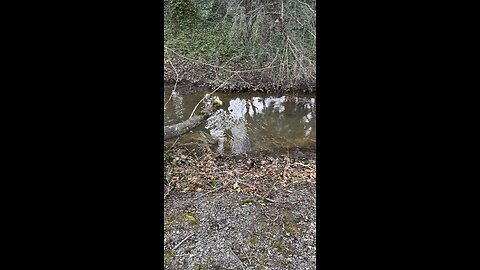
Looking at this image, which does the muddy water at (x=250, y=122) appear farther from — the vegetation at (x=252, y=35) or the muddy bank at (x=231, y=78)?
the vegetation at (x=252, y=35)

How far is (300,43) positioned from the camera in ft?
26.7

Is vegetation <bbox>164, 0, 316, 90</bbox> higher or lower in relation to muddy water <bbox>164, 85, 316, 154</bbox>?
higher

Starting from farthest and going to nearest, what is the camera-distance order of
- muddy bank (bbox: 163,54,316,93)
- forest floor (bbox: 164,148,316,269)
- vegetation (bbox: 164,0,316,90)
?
muddy bank (bbox: 163,54,316,93) → vegetation (bbox: 164,0,316,90) → forest floor (bbox: 164,148,316,269)

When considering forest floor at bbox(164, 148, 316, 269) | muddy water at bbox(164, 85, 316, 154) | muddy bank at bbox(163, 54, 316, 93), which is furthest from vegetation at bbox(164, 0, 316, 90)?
forest floor at bbox(164, 148, 316, 269)

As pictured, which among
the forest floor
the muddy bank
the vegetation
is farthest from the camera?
the muddy bank

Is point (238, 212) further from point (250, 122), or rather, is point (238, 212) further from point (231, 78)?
point (231, 78)

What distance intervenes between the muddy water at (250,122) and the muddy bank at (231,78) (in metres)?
0.27

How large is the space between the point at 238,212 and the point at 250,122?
189 inches

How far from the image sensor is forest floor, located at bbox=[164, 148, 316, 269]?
13.6 ft

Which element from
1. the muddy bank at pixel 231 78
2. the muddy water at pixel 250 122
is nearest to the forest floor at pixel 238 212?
the muddy water at pixel 250 122

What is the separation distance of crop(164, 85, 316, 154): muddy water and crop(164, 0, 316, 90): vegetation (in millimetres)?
915

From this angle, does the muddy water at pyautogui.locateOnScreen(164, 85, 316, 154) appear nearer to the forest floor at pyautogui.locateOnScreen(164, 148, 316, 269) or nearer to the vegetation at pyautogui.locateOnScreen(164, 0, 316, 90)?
the forest floor at pyautogui.locateOnScreen(164, 148, 316, 269)

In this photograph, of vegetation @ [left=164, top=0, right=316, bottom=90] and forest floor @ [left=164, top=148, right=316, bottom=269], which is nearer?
forest floor @ [left=164, top=148, right=316, bottom=269]

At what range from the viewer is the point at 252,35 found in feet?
30.9
